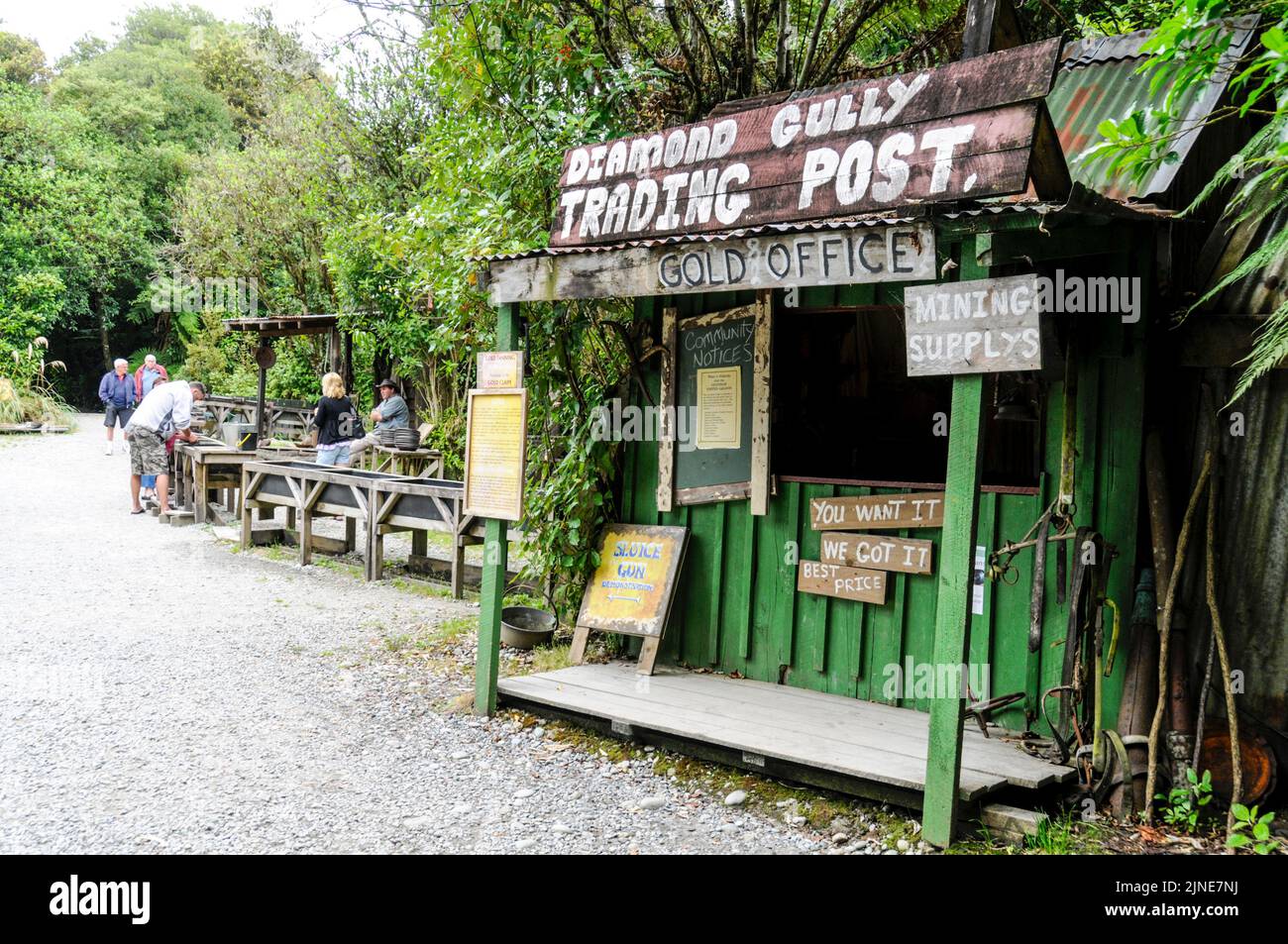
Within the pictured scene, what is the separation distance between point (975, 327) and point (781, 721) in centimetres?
229

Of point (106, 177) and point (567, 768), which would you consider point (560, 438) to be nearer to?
point (567, 768)

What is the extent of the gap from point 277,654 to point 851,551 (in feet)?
14.2

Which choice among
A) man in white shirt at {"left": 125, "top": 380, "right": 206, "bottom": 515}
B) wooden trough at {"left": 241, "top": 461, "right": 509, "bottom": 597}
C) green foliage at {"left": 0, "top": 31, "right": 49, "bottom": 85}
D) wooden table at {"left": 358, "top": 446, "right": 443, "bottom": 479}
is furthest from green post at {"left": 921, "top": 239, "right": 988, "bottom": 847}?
A: green foliage at {"left": 0, "top": 31, "right": 49, "bottom": 85}

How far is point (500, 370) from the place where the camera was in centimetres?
579

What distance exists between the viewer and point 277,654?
23.4 ft

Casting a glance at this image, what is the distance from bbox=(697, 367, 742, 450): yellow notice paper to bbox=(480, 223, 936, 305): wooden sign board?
1177 millimetres

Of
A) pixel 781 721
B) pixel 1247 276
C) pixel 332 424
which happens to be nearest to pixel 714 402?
pixel 781 721

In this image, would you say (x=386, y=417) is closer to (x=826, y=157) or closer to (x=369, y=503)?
(x=369, y=503)

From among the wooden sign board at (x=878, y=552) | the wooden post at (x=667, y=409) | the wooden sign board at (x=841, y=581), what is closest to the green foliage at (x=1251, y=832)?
the wooden sign board at (x=878, y=552)

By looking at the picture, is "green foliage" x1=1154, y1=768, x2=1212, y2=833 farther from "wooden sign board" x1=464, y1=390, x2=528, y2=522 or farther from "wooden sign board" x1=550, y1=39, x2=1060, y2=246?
"wooden sign board" x1=464, y1=390, x2=528, y2=522

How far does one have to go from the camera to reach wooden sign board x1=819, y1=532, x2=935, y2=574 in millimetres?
5227

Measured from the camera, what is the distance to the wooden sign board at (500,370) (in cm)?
571

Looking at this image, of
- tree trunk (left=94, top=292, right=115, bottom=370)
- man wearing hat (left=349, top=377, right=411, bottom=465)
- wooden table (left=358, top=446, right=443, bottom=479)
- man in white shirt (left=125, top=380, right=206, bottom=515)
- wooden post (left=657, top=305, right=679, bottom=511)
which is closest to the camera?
wooden post (left=657, top=305, right=679, bottom=511)

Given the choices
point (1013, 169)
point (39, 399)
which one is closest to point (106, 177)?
point (39, 399)
